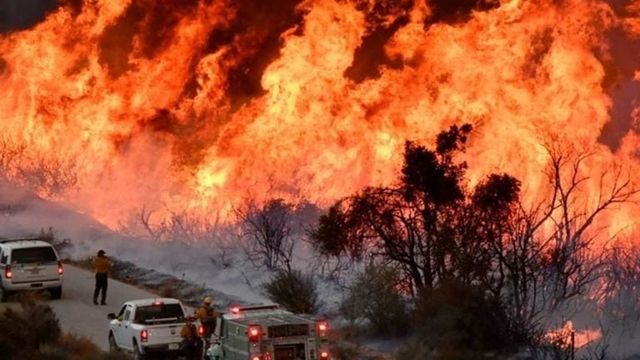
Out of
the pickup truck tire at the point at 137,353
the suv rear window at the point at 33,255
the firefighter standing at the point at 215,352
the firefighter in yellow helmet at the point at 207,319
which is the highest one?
the suv rear window at the point at 33,255

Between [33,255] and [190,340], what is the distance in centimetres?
997

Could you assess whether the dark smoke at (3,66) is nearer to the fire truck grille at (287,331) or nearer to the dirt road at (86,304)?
the dirt road at (86,304)

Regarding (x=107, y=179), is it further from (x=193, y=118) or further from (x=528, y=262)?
(x=528, y=262)

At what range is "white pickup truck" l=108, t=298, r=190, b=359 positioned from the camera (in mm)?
28281

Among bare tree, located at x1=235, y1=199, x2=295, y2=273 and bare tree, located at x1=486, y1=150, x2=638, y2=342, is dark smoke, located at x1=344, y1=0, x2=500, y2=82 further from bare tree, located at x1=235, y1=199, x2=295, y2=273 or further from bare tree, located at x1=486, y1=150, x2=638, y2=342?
bare tree, located at x1=486, y1=150, x2=638, y2=342

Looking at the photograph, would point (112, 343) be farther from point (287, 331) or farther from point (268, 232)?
point (268, 232)

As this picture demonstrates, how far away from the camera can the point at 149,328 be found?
93.1ft

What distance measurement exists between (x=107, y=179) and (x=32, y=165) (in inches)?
114

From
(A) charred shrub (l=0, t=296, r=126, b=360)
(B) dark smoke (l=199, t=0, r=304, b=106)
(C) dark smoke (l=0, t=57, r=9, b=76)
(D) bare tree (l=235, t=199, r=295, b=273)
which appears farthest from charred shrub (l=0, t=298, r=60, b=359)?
(C) dark smoke (l=0, t=57, r=9, b=76)

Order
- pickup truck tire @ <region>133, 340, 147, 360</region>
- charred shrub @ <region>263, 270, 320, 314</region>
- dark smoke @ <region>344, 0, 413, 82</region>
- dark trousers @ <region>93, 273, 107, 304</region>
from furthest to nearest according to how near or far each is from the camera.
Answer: dark smoke @ <region>344, 0, 413, 82</region>
dark trousers @ <region>93, 273, 107, 304</region>
charred shrub @ <region>263, 270, 320, 314</region>
pickup truck tire @ <region>133, 340, 147, 360</region>

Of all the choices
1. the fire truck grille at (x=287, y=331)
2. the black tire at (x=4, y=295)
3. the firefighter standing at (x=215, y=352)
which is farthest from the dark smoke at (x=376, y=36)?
the fire truck grille at (x=287, y=331)

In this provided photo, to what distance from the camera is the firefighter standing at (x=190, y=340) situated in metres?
27.6

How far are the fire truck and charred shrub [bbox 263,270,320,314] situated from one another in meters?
7.27

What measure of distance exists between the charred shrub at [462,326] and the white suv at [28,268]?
466 inches
